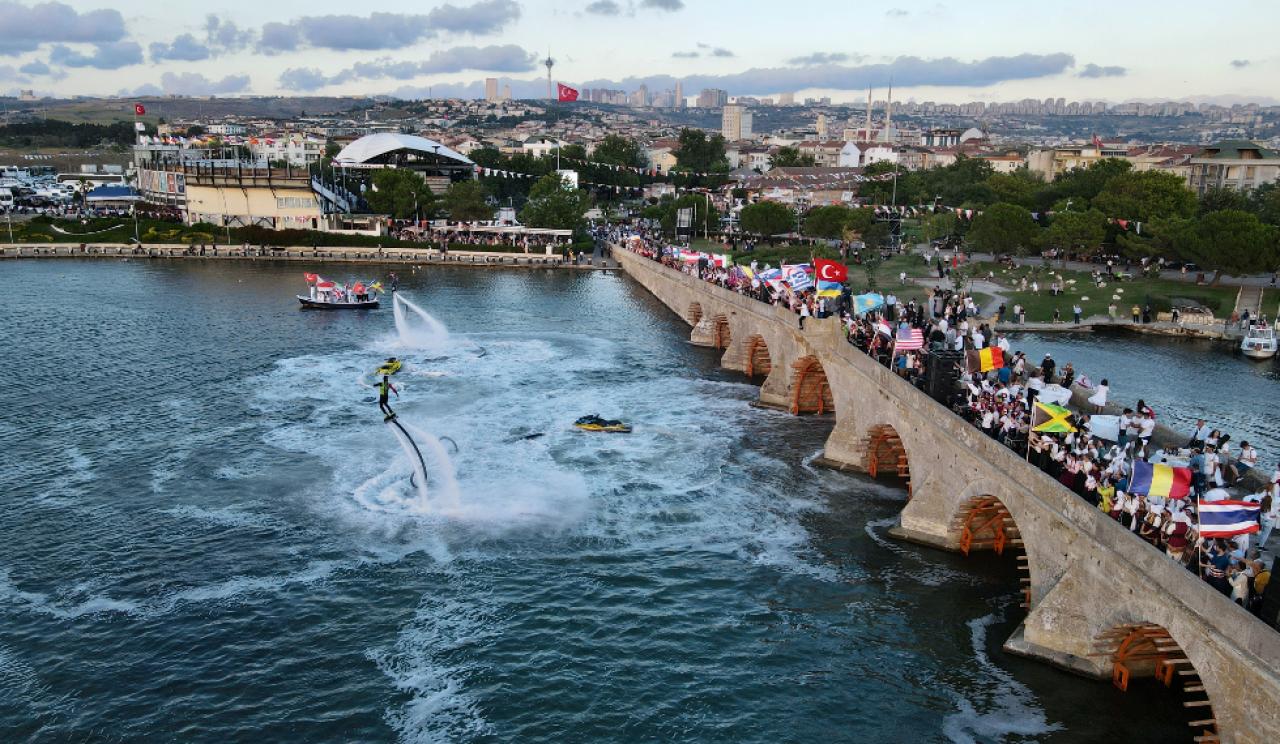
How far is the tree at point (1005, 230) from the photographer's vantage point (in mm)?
96688

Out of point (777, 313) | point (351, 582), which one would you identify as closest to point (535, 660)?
point (351, 582)

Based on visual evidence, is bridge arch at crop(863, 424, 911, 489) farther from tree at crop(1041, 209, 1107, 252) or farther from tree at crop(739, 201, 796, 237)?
tree at crop(739, 201, 796, 237)

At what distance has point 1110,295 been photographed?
83375mm

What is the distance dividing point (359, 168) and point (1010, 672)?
511ft

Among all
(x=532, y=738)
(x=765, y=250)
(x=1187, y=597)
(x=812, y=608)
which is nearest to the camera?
(x=1187, y=597)

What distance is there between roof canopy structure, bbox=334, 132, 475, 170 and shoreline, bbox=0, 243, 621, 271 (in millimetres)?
38739

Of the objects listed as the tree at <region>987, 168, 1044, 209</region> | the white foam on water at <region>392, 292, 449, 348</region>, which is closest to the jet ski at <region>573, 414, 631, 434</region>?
the white foam on water at <region>392, 292, 449, 348</region>

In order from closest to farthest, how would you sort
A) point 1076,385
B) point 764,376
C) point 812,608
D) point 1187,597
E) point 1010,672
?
1. point 1187,597
2. point 1010,672
3. point 812,608
4. point 1076,385
5. point 764,376

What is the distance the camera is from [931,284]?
87312 mm

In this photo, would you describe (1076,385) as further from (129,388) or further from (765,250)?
(765,250)

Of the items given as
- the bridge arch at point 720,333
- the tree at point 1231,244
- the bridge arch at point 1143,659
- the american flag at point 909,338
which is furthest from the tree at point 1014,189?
the bridge arch at point 1143,659

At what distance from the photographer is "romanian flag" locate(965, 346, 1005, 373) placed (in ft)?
112

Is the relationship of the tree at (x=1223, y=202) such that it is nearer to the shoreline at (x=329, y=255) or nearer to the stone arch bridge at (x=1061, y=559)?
the shoreline at (x=329, y=255)

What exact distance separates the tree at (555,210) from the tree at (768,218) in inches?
1042
